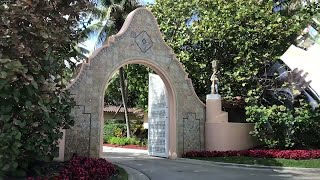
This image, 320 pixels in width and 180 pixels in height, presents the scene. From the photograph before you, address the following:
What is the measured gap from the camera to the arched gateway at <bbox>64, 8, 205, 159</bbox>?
545 inches

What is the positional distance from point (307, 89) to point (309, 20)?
145 inches

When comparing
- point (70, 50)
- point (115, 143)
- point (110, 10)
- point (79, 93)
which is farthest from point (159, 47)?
point (115, 143)

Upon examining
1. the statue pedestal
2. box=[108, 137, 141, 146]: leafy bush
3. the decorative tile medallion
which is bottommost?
box=[108, 137, 141, 146]: leafy bush

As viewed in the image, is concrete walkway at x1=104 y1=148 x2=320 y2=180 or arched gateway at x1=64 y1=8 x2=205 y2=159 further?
arched gateway at x1=64 y1=8 x2=205 y2=159

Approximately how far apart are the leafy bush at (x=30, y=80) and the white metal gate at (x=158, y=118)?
869cm

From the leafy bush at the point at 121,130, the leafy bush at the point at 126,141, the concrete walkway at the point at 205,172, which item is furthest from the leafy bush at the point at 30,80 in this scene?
the leafy bush at the point at 121,130

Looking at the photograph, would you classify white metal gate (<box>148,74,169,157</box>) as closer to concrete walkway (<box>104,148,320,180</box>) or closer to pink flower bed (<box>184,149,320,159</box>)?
pink flower bed (<box>184,149,320,159</box>)

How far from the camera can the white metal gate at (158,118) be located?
1705cm

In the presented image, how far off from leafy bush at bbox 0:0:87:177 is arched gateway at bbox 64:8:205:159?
5.04 m

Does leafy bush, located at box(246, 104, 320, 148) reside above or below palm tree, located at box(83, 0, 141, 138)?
below

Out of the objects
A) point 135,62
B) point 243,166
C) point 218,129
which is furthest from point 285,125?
point 135,62

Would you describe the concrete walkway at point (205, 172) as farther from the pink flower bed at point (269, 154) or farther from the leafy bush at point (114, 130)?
the leafy bush at point (114, 130)

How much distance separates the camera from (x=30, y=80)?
7.36 metres

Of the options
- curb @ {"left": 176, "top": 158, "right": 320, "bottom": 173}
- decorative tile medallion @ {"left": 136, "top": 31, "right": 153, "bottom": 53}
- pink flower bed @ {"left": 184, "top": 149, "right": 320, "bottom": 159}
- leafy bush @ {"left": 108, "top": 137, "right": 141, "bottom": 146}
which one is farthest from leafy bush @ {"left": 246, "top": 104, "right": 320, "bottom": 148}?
leafy bush @ {"left": 108, "top": 137, "right": 141, "bottom": 146}
